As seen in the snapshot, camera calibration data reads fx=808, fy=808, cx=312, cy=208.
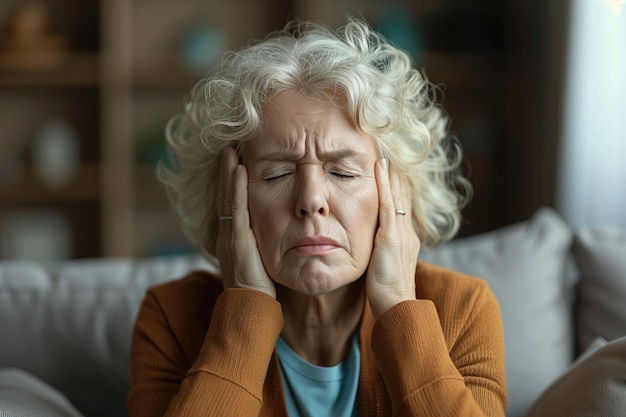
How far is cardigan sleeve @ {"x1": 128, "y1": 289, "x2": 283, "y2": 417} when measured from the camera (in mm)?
1318

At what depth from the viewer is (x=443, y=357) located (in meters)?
1.32

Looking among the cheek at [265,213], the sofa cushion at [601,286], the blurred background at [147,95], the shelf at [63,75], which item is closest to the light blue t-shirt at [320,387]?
the cheek at [265,213]

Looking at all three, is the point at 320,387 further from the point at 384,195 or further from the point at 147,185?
the point at 147,185

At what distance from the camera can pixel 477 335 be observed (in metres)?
1.42

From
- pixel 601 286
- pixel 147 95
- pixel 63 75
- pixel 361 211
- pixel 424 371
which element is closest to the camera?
pixel 424 371

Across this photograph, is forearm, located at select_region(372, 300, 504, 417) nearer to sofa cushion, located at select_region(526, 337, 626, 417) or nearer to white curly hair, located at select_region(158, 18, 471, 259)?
sofa cushion, located at select_region(526, 337, 626, 417)

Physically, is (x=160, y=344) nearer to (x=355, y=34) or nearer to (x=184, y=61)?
(x=355, y=34)

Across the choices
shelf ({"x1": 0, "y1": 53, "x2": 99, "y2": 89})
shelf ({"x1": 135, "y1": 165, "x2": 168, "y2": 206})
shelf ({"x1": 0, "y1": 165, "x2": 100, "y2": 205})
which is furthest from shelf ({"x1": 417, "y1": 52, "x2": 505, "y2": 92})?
shelf ({"x1": 0, "y1": 165, "x2": 100, "y2": 205})

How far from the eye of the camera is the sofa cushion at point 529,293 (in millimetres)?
1778

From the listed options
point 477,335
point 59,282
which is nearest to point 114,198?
point 59,282

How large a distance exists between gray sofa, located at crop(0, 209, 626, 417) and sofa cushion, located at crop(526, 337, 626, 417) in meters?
0.36

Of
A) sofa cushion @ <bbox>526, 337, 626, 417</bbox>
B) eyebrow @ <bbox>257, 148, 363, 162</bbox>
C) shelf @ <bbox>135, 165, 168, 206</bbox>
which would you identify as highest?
eyebrow @ <bbox>257, 148, 363, 162</bbox>

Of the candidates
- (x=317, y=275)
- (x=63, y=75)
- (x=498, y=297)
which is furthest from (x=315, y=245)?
(x=63, y=75)

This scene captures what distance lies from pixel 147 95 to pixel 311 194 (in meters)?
3.14
